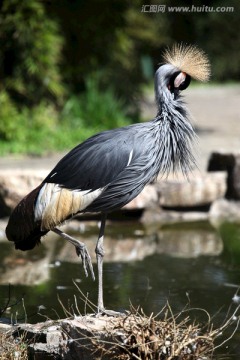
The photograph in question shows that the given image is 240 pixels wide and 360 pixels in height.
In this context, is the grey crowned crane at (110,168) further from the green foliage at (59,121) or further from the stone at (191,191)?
the green foliage at (59,121)

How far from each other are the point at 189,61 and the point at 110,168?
0.88 m

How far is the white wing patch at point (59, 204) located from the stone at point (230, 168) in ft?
17.3

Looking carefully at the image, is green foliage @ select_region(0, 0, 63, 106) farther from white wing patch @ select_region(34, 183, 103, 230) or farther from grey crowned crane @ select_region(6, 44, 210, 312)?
white wing patch @ select_region(34, 183, 103, 230)

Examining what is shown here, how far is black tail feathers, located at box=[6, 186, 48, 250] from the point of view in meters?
5.49

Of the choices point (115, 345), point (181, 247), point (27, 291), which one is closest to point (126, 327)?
point (115, 345)

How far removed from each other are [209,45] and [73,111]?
623 inches

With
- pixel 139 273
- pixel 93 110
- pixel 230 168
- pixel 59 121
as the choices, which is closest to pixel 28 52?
pixel 59 121

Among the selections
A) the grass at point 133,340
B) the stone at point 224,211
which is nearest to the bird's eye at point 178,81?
the grass at point 133,340

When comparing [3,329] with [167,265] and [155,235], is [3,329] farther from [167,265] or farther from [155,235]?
[155,235]

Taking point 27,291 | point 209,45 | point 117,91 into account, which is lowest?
point 27,291

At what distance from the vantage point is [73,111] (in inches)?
580

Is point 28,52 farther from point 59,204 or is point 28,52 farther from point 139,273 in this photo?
point 59,204

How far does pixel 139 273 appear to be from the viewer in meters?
7.75

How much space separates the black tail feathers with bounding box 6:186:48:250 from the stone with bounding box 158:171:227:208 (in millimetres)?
4600
